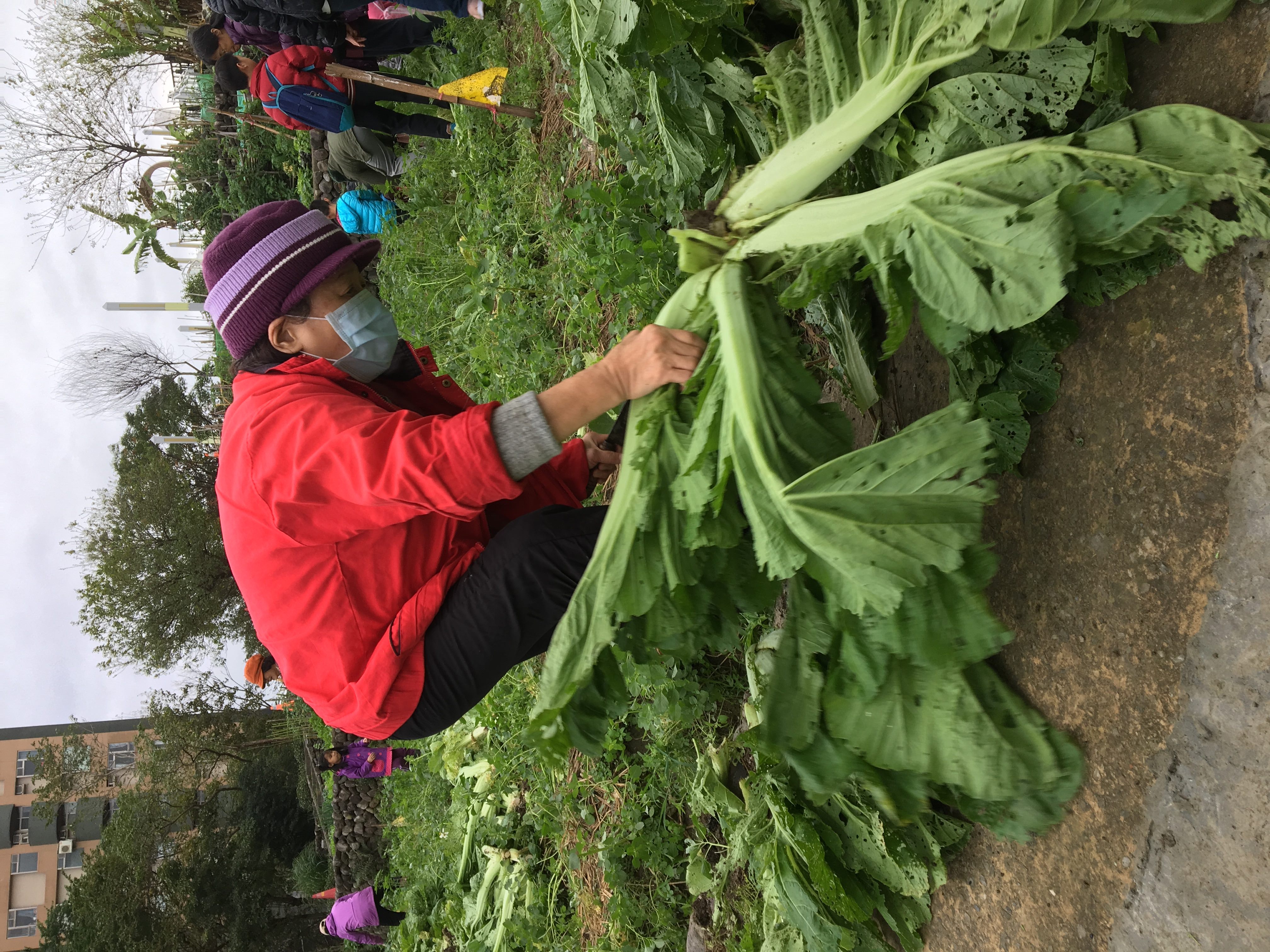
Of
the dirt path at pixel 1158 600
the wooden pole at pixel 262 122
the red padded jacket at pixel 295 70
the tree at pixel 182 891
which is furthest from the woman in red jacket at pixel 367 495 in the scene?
the tree at pixel 182 891

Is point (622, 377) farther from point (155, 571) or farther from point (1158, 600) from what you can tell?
point (155, 571)

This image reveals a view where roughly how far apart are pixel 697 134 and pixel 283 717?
67.4 feet

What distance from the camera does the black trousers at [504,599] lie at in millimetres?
2779

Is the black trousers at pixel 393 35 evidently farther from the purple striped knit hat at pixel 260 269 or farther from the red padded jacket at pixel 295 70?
the purple striped knit hat at pixel 260 269

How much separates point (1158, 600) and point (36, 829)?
2809 cm

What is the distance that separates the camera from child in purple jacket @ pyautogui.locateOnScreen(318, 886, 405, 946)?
8414 mm

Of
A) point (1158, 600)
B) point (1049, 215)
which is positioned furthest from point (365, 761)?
point (1049, 215)

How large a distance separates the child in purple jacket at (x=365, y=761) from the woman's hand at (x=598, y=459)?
746 centimetres

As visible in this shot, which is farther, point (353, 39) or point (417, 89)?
point (353, 39)

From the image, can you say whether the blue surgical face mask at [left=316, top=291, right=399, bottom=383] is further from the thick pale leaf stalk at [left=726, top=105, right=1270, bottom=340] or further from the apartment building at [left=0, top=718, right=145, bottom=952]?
the apartment building at [left=0, top=718, right=145, bottom=952]

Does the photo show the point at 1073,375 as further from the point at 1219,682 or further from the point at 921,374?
the point at 1219,682

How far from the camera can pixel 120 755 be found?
2294 cm

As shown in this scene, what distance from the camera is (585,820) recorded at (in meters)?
4.86

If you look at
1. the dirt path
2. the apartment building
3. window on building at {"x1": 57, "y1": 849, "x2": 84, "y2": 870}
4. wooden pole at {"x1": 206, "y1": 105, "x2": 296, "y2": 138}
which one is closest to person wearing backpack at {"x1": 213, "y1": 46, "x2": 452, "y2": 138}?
wooden pole at {"x1": 206, "y1": 105, "x2": 296, "y2": 138}
